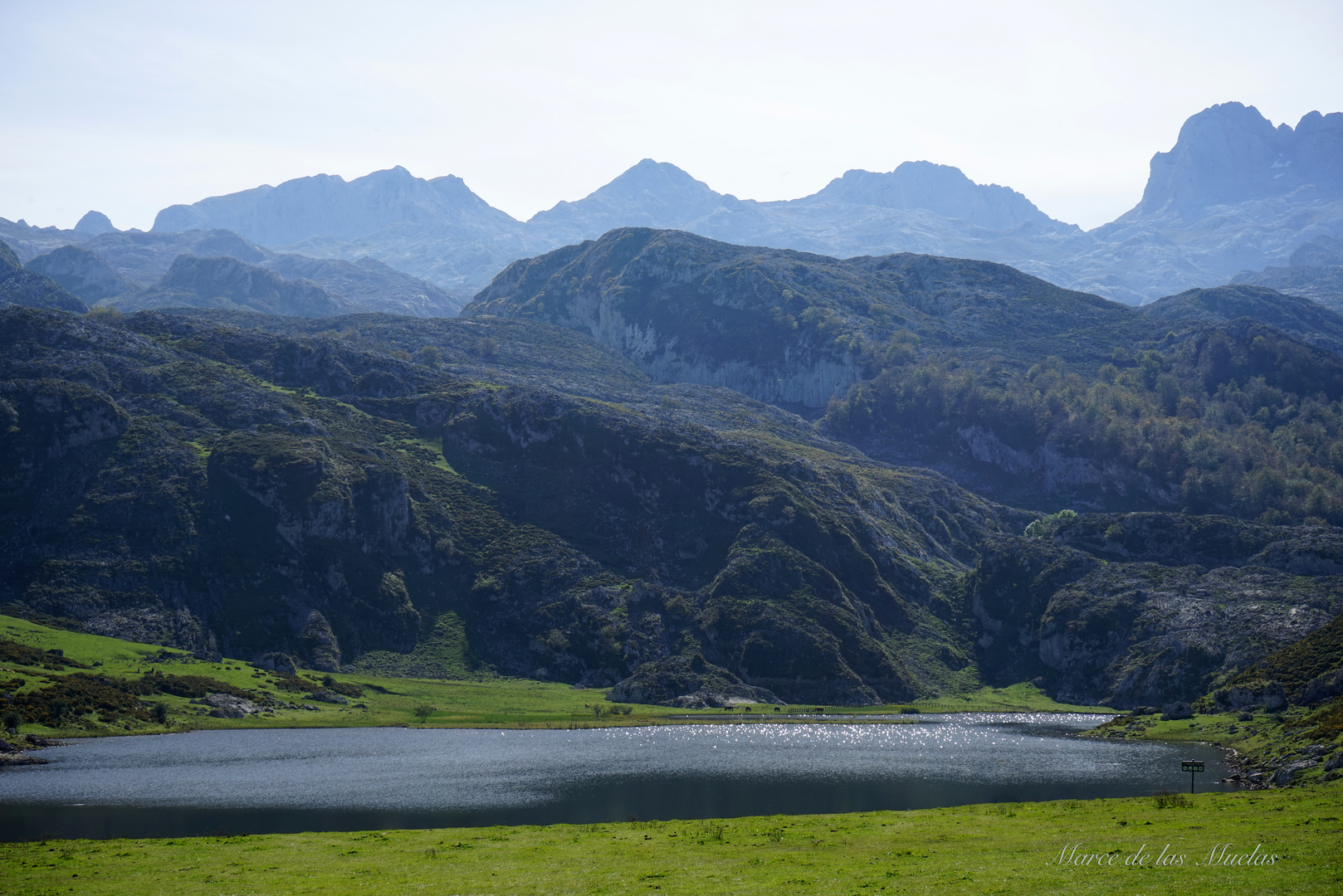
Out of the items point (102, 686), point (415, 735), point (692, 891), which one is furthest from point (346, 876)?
point (102, 686)

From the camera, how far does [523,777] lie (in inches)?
4397

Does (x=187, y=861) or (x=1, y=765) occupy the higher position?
(x=187, y=861)

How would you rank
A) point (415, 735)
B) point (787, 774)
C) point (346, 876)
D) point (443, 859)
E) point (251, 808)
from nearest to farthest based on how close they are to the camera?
point (346, 876) → point (443, 859) → point (251, 808) → point (787, 774) → point (415, 735)

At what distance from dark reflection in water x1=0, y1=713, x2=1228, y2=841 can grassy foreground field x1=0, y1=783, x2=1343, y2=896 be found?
604 inches

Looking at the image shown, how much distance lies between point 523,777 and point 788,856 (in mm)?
60176

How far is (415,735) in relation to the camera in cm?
15875

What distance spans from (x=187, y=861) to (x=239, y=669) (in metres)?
146

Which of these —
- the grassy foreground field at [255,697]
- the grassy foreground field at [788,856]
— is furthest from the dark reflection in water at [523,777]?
the grassy foreground field at [788,856]

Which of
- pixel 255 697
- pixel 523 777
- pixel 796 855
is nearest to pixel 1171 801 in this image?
pixel 796 855

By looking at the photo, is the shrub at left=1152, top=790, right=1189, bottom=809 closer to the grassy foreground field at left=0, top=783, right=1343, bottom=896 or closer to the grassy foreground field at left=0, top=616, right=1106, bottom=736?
the grassy foreground field at left=0, top=783, right=1343, bottom=896

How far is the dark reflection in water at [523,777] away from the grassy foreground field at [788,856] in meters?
15.3

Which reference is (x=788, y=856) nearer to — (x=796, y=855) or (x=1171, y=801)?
(x=796, y=855)

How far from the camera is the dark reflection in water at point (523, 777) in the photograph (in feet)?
285

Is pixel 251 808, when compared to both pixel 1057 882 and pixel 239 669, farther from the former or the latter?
pixel 239 669
